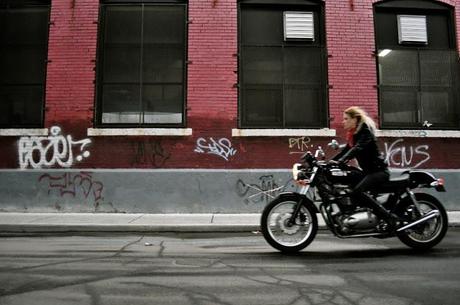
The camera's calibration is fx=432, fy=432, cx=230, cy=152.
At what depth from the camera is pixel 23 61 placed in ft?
34.4

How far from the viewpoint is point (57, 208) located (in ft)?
32.0

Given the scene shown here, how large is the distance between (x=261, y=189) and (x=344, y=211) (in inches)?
171

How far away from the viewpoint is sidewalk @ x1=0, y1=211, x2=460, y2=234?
309 inches

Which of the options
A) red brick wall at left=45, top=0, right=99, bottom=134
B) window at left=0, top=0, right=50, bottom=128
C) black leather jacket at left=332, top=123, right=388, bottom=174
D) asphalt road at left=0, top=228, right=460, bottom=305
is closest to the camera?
asphalt road at left=0, top=228, right=460, bottom=305

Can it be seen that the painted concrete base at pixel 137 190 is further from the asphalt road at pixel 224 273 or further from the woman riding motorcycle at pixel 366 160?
the woman riding motorcycle at pixel 366 160

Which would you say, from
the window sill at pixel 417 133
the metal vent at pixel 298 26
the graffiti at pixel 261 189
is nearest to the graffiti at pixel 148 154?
the graffiti at pixel 261 189

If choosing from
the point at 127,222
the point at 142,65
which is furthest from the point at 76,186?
the point at 142,65

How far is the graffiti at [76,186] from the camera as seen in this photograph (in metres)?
9.78

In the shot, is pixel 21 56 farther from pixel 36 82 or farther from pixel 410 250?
pixel 410 250

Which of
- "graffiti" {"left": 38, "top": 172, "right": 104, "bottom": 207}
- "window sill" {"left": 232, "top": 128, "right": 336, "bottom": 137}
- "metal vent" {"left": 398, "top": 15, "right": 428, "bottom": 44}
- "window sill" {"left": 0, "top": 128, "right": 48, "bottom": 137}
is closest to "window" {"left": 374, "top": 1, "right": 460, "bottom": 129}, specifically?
"metal vent" {"left": 398, "top": 15, "right": 428, "bottom": 44}

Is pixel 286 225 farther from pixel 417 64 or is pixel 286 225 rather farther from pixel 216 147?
pixel 417 64

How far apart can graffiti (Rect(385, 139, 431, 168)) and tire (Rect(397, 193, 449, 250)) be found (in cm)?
454

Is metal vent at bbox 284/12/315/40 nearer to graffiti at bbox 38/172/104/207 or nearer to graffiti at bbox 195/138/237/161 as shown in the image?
graffiti at bbox 195/138/237/161

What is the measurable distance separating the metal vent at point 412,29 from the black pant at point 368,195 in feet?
20.9
